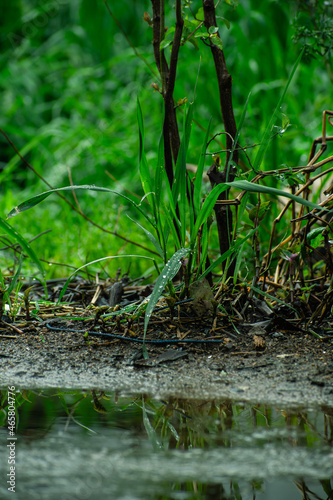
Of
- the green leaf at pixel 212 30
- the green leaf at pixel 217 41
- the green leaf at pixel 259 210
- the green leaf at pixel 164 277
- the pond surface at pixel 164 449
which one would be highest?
the green leaf at pixel 212 30

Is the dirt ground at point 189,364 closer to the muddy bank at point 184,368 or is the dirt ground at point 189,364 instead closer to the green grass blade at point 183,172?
the muddy bank at point 184,368

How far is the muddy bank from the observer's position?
138 centimetres

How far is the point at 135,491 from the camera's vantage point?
909 millimetres

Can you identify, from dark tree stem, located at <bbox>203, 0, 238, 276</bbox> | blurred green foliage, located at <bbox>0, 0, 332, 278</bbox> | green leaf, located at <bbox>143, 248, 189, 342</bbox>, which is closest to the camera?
green leaf, located at <bbox>143, 248, 189, 342</bbox>

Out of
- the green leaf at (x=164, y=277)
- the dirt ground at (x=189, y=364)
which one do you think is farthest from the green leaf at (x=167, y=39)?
the dirt ground at (x=189, y=364)

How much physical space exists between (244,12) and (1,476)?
15.3 ft

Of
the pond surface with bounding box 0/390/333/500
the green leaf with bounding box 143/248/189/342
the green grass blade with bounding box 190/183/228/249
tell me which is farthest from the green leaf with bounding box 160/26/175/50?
the pond surface with bounding box 0/390/333/500

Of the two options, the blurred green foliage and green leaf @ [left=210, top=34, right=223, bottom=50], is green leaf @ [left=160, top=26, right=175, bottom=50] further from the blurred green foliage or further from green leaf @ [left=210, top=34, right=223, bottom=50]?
the blurred green foliage

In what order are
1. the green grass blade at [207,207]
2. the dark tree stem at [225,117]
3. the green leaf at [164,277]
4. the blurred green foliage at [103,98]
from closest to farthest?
the green leaf at [164,277] < the green grass blade at [207,207] < the dark tree stem at [225,117] < the blurred green foliage at [103,98]

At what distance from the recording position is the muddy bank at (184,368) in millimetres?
1378

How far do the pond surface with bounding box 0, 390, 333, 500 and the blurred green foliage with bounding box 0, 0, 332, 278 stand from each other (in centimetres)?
109

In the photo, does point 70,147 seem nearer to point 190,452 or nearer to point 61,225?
point 61,225

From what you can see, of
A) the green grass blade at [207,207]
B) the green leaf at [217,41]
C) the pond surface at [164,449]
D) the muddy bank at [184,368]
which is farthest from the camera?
the green leaf at [217,41]

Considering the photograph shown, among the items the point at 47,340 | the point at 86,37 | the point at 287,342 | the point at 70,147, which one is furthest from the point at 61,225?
the point at 86,37
